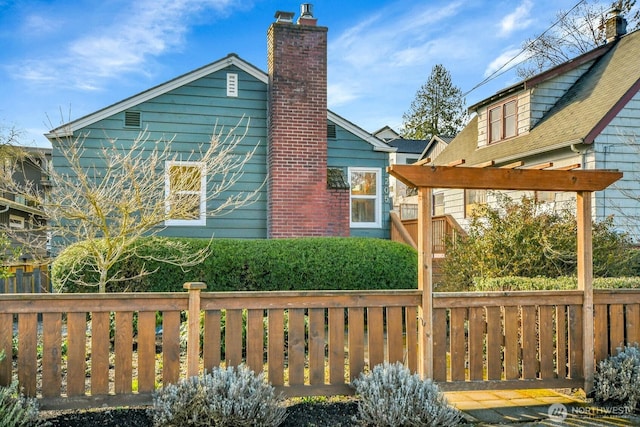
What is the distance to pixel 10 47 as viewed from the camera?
1175 cm

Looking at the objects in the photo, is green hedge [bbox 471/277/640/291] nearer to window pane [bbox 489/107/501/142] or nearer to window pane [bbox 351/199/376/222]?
window pane [bbox 351/199/376/222]

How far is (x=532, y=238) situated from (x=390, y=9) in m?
6.58

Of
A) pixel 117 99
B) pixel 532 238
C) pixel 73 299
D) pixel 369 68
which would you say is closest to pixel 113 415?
pixel 73 299

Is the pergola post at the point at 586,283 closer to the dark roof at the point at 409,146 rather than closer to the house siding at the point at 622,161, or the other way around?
the house siding at the point at 622,161

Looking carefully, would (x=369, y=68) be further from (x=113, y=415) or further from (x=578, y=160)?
(x=113, y=415)

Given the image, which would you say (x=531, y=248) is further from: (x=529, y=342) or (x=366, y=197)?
(x=366, y=197)

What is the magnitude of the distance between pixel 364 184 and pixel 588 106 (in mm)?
6060

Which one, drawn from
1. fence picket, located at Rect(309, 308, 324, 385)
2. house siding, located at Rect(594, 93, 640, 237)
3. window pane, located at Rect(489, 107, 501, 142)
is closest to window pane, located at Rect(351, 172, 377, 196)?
house siding, located at Rect(594, 93, 640, 237)

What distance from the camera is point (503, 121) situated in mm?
16422

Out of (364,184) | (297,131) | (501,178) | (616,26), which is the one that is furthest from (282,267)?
(616,26)

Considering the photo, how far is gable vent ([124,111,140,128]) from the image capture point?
1144 centimetres

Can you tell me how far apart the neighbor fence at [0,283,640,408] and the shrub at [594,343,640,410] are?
15cm

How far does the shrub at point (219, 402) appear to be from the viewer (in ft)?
12.8

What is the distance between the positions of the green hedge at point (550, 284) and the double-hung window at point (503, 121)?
9882mm
